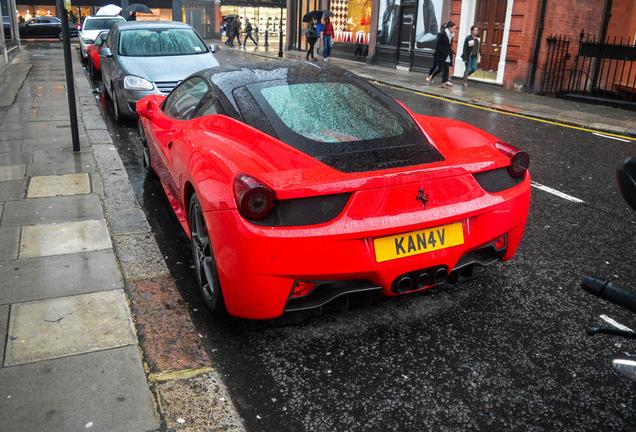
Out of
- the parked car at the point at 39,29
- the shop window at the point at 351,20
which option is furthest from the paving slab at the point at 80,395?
the parked car at the point at 39,29

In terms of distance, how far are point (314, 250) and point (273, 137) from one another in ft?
2.86

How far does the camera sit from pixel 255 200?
2.84m

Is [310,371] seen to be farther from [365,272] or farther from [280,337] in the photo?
[365,272]

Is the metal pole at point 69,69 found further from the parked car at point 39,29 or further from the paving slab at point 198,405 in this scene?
the parked car at point 39,29

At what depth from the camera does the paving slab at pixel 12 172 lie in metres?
6.09

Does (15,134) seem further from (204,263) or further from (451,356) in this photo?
(451,356)

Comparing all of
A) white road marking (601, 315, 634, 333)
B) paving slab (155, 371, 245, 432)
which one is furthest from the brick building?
paving slab (155, 371, 245, 432)

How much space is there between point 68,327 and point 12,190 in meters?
3.05

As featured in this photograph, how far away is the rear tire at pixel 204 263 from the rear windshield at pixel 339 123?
697 mm

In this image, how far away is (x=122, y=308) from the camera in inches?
136

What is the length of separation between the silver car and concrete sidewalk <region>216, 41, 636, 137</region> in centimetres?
702

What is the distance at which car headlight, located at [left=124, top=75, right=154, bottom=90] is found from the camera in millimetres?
8883

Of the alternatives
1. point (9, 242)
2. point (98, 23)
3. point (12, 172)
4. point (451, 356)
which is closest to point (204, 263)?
point (451, 356)

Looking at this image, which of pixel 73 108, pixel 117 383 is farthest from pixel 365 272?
pixel 73 108
